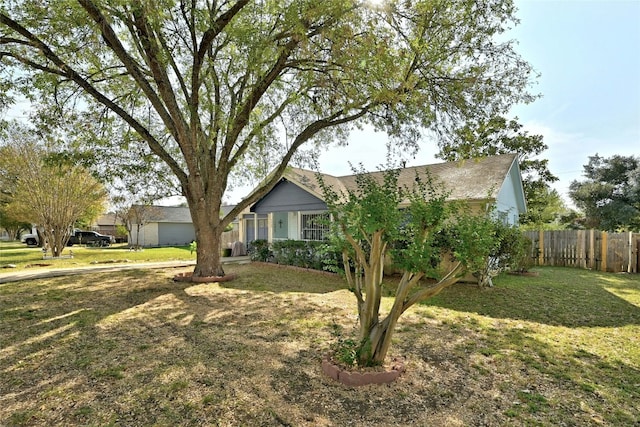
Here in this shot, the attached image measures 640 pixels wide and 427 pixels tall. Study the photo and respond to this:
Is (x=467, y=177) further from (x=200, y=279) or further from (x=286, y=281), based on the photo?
(x=200, y=279)

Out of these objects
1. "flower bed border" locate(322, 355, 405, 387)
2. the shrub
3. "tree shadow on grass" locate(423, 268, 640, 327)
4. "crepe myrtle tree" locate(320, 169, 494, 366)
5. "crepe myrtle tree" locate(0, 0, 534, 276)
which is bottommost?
"tree shadow on grass" locate(423, 268, 640, 327)

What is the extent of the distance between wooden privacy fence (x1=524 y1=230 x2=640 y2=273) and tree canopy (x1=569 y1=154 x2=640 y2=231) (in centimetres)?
1188

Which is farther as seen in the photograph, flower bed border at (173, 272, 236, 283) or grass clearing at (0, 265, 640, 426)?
flower bed border at (173, 272, 236, 283)

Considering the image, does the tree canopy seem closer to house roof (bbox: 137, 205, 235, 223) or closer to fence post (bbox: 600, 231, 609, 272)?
fence post (bbox: 600, 231, 609, 272)

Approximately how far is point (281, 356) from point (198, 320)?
2.44m

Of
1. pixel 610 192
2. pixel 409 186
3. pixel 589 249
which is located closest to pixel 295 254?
pixel 409 186

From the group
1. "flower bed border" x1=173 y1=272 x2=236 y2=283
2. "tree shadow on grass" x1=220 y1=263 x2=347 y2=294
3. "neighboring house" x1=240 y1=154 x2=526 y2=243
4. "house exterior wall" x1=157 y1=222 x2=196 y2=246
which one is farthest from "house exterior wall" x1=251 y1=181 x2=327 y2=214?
"house exterior wall" x1=157 y1=222 x2=196 y2=246

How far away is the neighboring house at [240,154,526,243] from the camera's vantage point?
1127 cm

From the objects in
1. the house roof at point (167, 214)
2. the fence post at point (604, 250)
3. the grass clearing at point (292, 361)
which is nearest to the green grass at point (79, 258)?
the grass clearing at point (292, 361)

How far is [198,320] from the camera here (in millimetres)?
6059

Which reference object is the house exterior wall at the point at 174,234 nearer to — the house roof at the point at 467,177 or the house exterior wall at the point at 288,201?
the house exterior wall at the point at 288,201

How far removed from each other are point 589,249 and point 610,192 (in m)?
14.2

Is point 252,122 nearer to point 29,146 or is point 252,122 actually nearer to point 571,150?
point 29,146

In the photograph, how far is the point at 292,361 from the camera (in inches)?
164
